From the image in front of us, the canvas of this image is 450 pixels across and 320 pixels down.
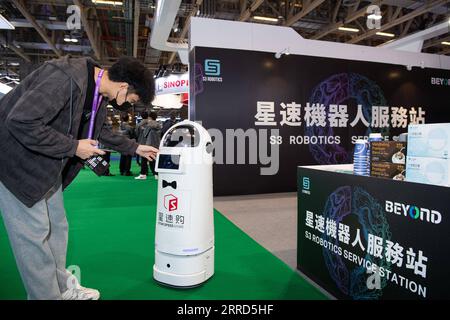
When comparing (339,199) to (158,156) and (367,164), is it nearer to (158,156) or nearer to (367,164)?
(367,164)

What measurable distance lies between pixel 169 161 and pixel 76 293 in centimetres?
92

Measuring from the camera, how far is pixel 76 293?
6.02 feet

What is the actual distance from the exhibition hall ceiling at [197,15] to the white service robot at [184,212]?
5.30m

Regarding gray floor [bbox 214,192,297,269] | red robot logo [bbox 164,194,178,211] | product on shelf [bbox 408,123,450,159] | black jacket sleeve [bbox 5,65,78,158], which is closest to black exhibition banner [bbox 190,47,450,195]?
gray floor [bbox 214,192,297,269]

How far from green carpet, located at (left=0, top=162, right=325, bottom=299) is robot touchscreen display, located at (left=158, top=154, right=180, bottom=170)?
2.62 ft

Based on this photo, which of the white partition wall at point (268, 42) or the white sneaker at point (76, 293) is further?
the white partition wall at point (268, 42)

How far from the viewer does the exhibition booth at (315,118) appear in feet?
6.00

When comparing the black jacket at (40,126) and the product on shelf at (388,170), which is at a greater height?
the black jacket at (40,126)

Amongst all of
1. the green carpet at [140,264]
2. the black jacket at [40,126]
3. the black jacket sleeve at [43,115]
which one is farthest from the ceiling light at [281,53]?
the black jacket sleeve at [43,115]

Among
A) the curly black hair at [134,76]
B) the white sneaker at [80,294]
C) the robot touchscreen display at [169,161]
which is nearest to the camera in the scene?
the curly black hair at [134,76]

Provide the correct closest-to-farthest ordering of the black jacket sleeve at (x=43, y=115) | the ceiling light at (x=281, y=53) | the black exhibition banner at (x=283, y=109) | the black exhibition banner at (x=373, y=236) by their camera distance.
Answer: the black jacket sleeve at (x=43, y=115) → the black exhibition banner at (x=373, y=236) → the black exhibition banner at (x=283, y=109) → the ceiling light at (x=281, y=53)

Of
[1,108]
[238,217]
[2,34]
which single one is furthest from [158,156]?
[2,34]

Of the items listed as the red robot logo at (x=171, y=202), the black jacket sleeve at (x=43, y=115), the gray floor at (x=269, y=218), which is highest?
the black jacket sleeve at (x=43, y=115)

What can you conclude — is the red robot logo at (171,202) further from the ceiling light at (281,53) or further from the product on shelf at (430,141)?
the ceiling light at (281,53)
